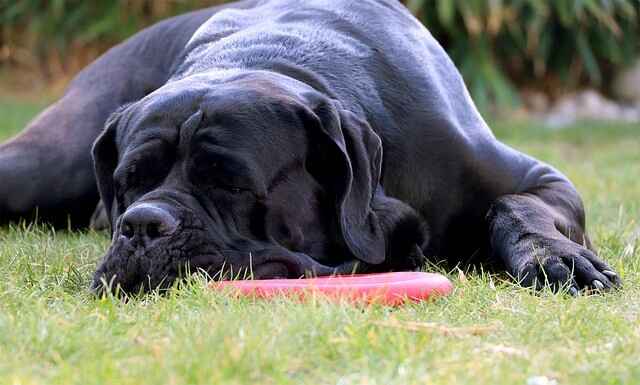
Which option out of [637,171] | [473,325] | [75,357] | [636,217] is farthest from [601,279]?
[637,171]

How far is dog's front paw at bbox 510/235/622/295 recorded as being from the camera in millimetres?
3000

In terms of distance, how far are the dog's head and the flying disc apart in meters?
0.15

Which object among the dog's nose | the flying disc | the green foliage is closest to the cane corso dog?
the dog's nose

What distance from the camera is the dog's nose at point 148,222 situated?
2736 millimetres

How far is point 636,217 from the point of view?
4656mm

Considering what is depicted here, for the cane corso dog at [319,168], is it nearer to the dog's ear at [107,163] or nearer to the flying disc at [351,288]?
the dog's ear at [107,163]

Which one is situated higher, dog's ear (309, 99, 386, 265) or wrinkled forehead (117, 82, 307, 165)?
wrinkled forehead (117, 82, 307, 165)

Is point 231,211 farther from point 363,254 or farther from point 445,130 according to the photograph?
point 445,130

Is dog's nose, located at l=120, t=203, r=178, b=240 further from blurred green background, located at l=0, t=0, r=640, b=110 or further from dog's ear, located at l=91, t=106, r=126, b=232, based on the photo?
blurred green background, located at l=0, t=0, r=640, b=110

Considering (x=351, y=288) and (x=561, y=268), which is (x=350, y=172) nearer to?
(x=351, y=288)

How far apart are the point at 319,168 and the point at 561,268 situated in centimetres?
70

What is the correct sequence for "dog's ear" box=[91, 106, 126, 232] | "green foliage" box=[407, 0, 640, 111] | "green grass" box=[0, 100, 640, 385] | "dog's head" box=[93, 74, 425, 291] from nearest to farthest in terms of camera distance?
"green grass" box=[0, 100, 640, 385] < "dog's head" box=[93, 74, 425, 291] < "dog's ear" box=[91, 106, 126, 232] < "green foliage" box=[407, 0, 640, 111]

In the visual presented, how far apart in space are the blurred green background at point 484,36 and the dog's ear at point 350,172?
5327 mm

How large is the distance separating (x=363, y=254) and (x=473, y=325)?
0.58m
